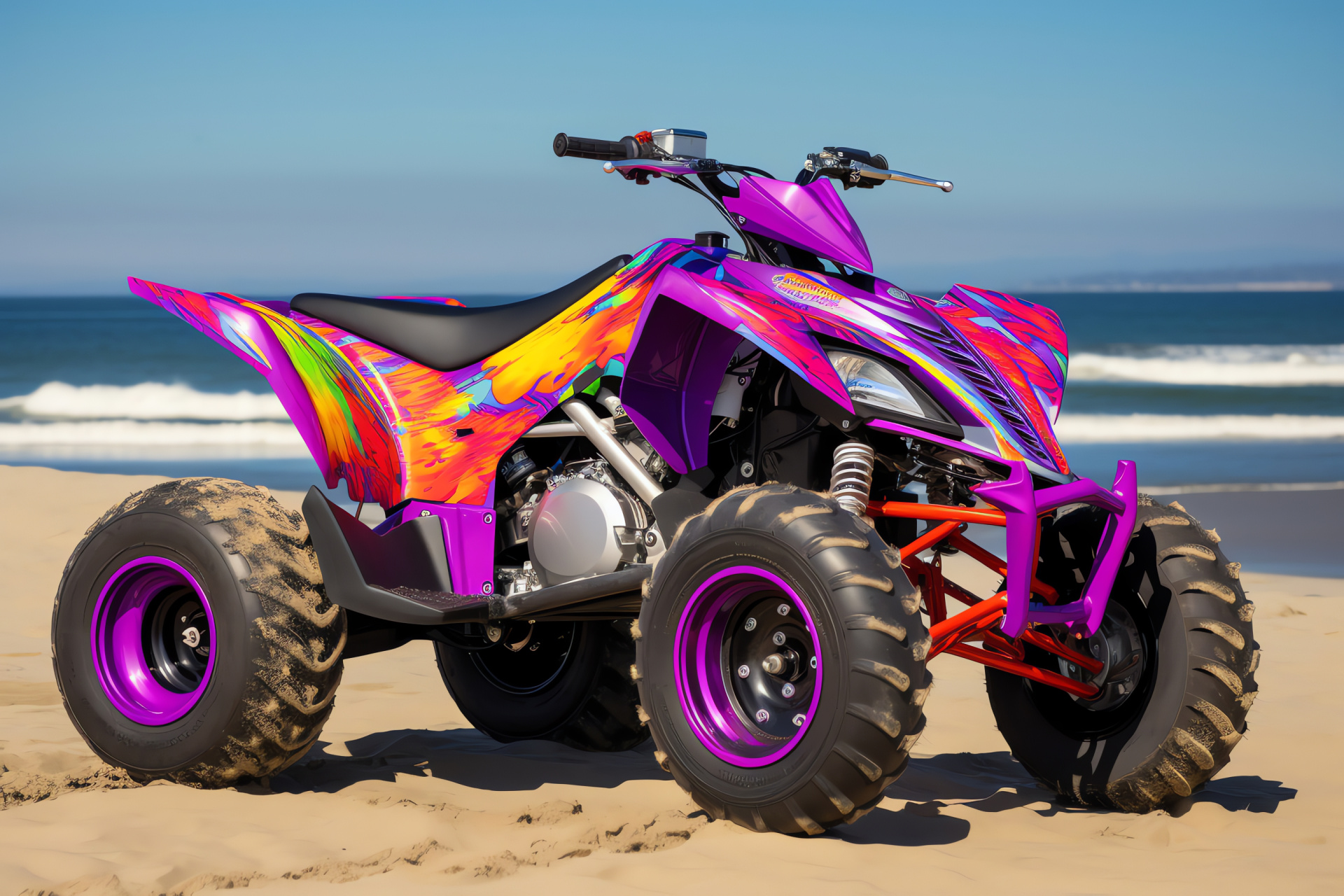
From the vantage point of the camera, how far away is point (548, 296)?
488 cm

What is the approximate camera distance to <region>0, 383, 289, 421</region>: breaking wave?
25.8 m

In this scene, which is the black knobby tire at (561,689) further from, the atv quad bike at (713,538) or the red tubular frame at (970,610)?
the red tubular frame at (970,610)

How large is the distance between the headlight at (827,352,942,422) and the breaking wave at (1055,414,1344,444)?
18.0 metres

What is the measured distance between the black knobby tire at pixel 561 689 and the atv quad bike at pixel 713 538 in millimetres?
613

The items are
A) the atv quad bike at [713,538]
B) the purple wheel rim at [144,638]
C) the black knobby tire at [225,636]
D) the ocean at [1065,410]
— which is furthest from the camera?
the ocean at [1065,410]

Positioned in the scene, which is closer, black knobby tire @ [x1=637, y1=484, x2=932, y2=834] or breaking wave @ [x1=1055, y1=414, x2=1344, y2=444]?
black knobby tire @ [x1=637, y1=484, x2=932, y2=834]

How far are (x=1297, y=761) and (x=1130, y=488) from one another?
2025mm

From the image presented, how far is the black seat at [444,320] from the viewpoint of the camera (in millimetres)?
4828

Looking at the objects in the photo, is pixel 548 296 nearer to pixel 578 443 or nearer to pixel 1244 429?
pixel 578 443

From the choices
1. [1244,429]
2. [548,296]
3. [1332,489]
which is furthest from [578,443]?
[1244,429]

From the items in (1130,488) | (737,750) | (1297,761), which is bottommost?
(1297,761)

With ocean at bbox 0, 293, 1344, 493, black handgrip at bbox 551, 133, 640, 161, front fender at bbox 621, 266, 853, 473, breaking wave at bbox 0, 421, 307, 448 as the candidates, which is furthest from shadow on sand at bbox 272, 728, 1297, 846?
breaking wave at bbox 0, 421, 307, 448

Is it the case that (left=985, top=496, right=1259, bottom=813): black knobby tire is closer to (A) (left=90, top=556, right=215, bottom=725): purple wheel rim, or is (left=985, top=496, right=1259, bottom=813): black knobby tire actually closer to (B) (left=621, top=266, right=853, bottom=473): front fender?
(B) (left=621, top=266, right=853, bottom=473): front fender

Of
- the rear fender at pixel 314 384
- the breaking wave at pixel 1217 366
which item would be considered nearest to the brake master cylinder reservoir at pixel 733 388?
the rear fender at pixel 314 384
